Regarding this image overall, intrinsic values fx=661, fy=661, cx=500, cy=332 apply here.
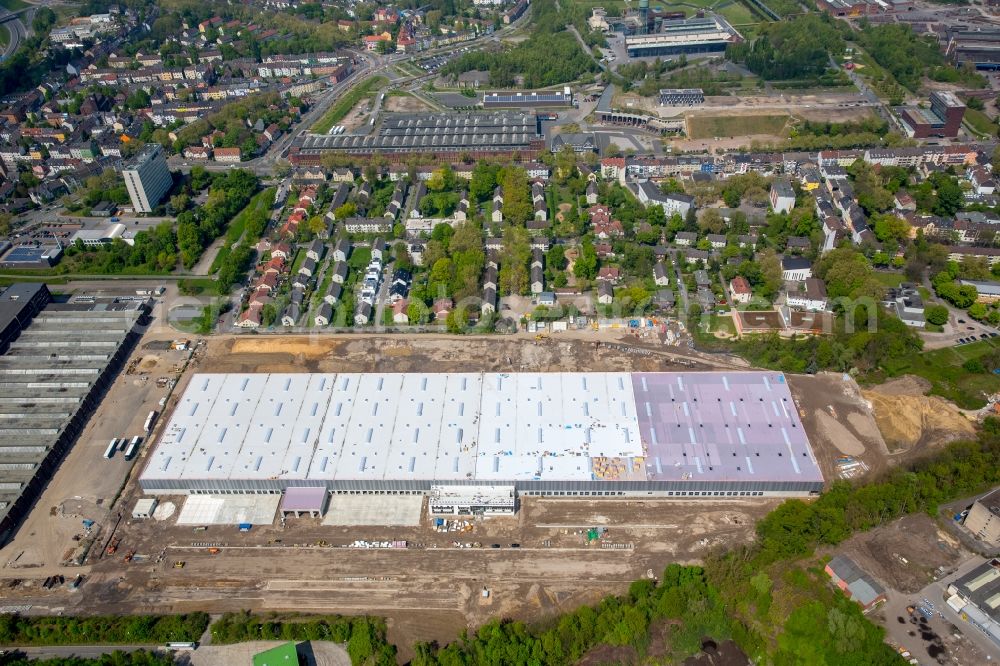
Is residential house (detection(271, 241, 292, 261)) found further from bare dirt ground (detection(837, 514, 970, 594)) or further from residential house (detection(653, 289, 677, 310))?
bare dirt ground (detection(837, 514, 970, 594))

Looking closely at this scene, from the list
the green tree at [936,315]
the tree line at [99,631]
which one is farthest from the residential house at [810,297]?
the tree line at [99,631]

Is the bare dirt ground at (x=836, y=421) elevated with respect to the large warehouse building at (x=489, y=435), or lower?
lower

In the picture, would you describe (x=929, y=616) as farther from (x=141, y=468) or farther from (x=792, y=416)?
(x=141, y=468)

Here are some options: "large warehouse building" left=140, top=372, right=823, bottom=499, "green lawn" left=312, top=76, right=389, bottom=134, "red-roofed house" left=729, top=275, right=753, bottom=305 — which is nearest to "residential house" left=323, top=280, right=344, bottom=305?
"large warehouse building" left=140, top=372, right=823, bottom=499

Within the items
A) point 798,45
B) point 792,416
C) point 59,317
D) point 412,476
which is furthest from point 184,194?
point 798,45

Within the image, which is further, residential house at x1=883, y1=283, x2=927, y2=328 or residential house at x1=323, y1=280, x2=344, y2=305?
residential house at x1=323, y1=280, x2=344, y2=305

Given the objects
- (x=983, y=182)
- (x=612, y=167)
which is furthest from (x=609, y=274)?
(x=983, y=182)

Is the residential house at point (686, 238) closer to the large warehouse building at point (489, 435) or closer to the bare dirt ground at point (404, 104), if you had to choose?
the large warehouse building at point (489, 435)
